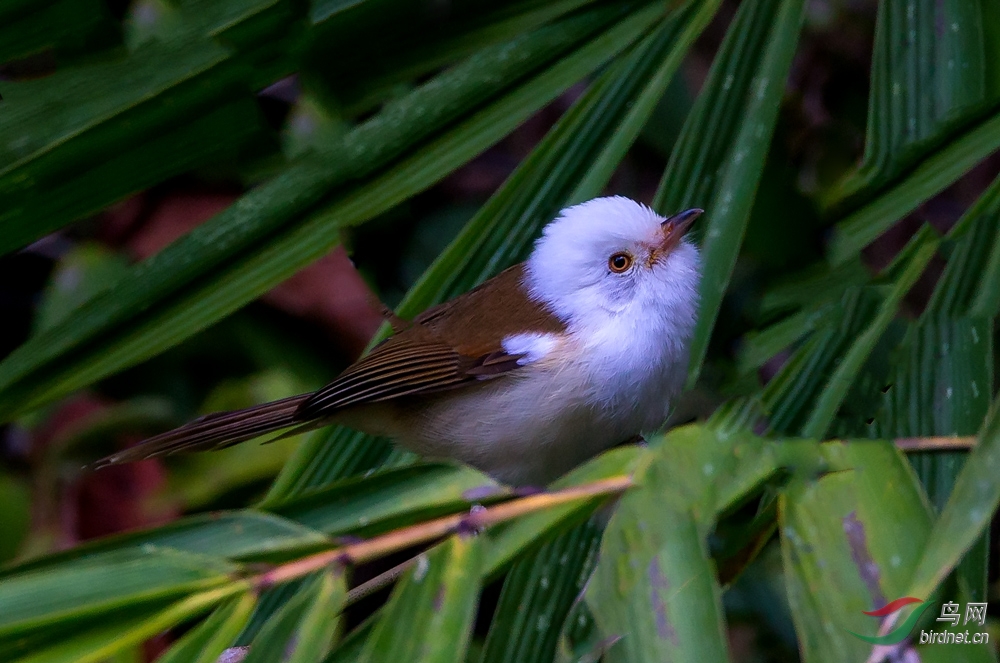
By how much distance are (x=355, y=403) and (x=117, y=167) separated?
630mm

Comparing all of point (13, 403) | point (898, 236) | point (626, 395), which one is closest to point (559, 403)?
point (626, 395)

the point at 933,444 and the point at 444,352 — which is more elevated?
the point at 444,352

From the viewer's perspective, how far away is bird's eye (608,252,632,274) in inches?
80.7

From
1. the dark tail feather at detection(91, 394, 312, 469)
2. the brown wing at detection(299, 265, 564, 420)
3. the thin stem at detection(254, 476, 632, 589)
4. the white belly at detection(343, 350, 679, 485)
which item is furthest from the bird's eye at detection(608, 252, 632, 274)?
the thin stem at detection(254, 476, 632, 589)

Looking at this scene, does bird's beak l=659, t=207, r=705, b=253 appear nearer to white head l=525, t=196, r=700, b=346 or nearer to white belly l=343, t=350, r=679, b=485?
white head l=525, t=196, r=700, b=346

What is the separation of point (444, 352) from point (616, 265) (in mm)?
413

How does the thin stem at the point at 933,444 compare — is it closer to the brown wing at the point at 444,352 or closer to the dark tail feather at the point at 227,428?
the brown wing at the point at 444,352

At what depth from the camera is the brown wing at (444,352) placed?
1.95 meters

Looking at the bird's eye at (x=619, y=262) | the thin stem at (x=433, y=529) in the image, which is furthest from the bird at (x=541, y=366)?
the thin stem at (x=433, y=529)

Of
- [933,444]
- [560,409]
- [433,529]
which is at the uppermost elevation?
[433,529]

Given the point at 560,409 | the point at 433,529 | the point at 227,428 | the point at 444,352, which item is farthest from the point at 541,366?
the point at 433,529

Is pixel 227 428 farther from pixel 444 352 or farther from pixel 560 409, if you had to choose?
pixel 560 409

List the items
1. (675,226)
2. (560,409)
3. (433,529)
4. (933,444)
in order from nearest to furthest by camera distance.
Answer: (433,529), (933,444), (560,409), (675,226)

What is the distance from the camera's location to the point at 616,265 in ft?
6.77
